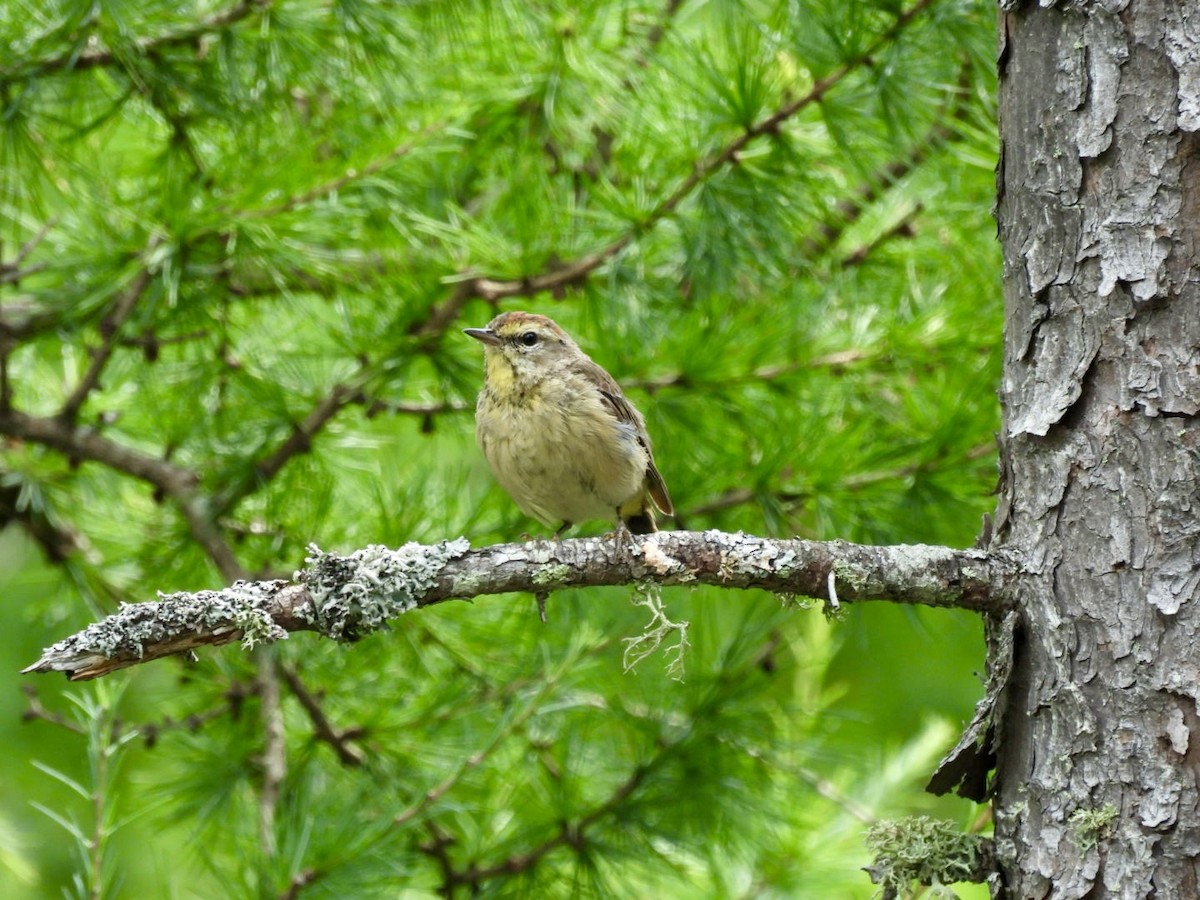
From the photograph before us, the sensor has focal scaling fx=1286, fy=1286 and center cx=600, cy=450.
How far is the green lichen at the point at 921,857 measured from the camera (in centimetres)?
263

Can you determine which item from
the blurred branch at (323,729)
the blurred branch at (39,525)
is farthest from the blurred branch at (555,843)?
the blurred branch at (39,525)

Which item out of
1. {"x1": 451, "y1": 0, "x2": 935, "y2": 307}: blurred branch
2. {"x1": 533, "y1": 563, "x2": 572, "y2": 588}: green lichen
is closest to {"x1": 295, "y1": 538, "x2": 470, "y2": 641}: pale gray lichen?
{"x1": 533, "y1": 563, "x2": 572, "y2": 588}: green lichen

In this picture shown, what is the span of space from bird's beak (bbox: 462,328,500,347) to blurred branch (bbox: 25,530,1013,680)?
1.42 metres

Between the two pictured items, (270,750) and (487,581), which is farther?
(270,750)

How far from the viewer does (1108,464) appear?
2475mm

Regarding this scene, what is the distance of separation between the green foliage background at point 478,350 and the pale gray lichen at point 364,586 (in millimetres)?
1241

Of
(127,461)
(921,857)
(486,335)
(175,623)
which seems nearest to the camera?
(175,623)

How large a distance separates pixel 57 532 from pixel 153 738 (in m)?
1.08

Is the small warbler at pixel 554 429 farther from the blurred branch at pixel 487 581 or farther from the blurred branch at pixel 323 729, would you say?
the blurred branch at pixel 487 581

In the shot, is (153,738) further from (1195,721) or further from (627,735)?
(1195,721)

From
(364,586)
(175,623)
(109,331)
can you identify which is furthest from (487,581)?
(109,331)

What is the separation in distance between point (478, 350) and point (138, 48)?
1.34 m

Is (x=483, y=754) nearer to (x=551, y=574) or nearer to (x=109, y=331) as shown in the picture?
(x=551, y=574)

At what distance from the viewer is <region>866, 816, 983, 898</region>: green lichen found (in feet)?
8.63
